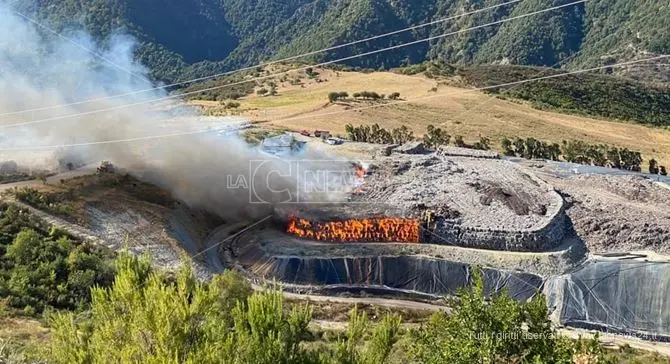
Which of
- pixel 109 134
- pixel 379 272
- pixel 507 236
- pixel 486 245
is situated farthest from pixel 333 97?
pixel 507 236

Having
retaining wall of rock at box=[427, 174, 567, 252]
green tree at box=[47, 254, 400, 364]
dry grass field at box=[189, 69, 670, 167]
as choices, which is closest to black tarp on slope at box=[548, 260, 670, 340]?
retaining wall of rock at box=[427, 174, 567, 252]

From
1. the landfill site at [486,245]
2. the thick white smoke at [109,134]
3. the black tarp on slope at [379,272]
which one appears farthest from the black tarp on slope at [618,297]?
the thick white smoke at [109,134]

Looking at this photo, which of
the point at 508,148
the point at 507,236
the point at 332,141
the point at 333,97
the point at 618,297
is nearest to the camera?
the point at 618,297

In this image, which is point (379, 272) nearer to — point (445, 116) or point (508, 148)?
point (508, 148)

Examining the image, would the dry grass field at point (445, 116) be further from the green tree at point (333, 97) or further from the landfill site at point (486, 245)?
the landfill site at point (486, 245)

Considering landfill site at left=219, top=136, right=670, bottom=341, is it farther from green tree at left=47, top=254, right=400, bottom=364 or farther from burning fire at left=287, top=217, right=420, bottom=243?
green tree at left=47, top=254, right=400, bottom=364
